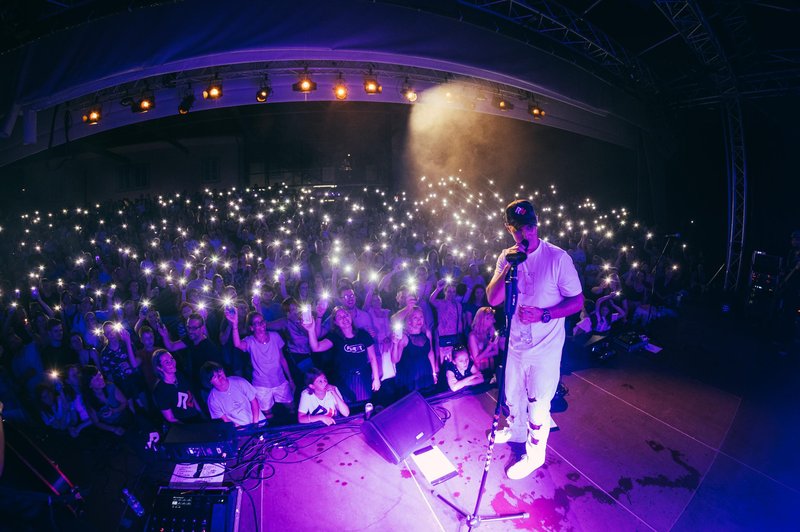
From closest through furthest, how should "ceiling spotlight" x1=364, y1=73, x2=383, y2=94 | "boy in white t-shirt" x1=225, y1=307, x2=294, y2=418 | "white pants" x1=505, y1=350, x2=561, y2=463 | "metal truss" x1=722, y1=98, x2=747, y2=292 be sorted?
"white pants" x1=505, y1=350, x2=561, y2=463, "boy in white t-shirt" x1=225, y1=307, x2=294, y2=418, "ceiling spotlight" x1=364, y1=73, x2=383, y2=94, "metal truss" x1=722, y1=98, x2=747, y2=292

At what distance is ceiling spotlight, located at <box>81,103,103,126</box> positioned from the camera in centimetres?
568

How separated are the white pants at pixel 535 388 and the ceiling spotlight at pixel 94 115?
738 cm

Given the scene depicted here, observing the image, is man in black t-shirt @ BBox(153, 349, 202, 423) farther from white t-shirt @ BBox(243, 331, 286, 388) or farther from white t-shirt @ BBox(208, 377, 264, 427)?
white t-shirt @ BBox(243, 331, 286, 388)

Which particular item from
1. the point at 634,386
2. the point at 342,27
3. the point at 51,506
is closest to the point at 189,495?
the point at 51,506

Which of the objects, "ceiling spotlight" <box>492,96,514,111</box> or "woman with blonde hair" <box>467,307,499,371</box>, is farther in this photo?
"ceiling spotlight" <box>492,96,514,111</box>

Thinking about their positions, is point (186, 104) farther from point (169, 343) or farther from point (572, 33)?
point (572, 33)

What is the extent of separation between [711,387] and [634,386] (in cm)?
84

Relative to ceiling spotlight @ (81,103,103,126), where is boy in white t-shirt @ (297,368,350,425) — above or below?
below

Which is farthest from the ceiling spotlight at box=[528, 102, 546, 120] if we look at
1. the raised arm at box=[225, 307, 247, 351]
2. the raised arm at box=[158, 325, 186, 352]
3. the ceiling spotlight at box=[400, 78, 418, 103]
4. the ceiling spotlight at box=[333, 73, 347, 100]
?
the raised arm at box=[158, 325, 186, 352]

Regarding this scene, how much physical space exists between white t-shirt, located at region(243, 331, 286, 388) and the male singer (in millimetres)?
2327

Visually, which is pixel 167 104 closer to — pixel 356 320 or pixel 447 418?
pixel 356 320

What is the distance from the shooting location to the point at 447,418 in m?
3.07

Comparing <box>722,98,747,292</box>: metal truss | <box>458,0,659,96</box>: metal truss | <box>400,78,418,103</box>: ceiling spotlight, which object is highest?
<box>458,0,659,96</box>: metal truss

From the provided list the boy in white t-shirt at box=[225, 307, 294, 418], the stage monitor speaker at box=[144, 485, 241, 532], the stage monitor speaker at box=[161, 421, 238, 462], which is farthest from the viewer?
the boy in white t-shirt at box=[225, 307, 294, 418]
